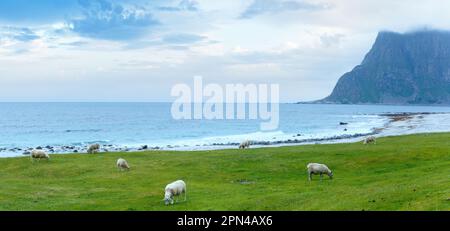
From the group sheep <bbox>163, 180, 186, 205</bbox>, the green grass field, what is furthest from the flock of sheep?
the green grass field

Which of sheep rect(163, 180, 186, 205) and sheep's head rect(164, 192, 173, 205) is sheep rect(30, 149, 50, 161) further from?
sheep's head rect(164, 192, 173, 205)

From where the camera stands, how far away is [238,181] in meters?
42.9

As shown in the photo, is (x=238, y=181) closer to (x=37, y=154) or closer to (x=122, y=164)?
(x=122, y=164)

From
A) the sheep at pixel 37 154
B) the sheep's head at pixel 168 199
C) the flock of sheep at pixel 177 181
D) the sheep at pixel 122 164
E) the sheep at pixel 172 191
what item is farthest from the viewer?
the sheep at pixel 37 154

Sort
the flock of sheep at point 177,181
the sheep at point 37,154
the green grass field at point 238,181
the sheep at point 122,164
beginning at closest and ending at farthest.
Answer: the green grass field at point 238,181 < the flock of sheep at point 177,181 < the sheep at point 122,164 < the sheep at point 37,154

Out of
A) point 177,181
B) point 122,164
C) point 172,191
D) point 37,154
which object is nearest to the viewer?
point 172,191

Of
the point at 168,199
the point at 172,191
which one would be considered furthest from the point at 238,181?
the point at 168,199

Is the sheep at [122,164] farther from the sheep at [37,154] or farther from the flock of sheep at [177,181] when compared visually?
the sheep at [37,154]

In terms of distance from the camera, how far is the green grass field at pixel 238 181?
1081 inches

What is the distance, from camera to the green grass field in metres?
27.5

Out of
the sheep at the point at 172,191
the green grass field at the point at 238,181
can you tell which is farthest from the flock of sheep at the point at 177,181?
the green grass field at the point at 238,181

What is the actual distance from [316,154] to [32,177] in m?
32.5
